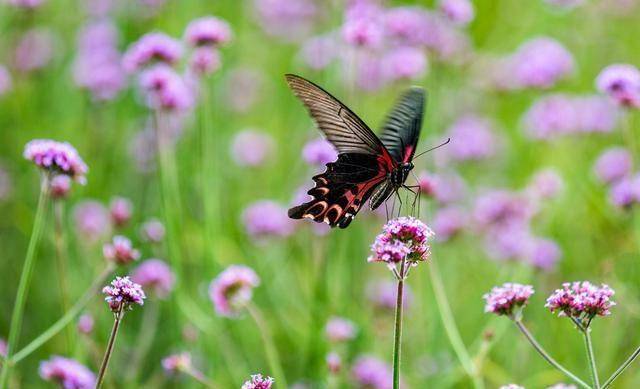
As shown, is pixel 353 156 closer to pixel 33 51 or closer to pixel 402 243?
pixel 402 243

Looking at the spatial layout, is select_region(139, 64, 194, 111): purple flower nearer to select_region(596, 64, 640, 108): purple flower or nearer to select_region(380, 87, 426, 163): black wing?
select_region(380, 87, 426, 163): black wing

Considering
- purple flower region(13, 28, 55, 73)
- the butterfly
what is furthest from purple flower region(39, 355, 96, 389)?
purple flower region(13, 28, 55, 73)

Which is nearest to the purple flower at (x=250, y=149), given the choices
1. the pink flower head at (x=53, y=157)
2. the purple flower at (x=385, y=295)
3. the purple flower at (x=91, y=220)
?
the purple flower at (x=91, y=220)

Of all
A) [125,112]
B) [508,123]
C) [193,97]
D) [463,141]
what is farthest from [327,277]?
[508,123]

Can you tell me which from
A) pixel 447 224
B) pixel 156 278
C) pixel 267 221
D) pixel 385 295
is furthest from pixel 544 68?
pixel 156 278

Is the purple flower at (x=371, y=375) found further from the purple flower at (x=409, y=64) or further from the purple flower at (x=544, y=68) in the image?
the purple flower at (x=544, y=68)

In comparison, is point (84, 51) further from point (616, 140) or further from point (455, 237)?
point (616, 140)
